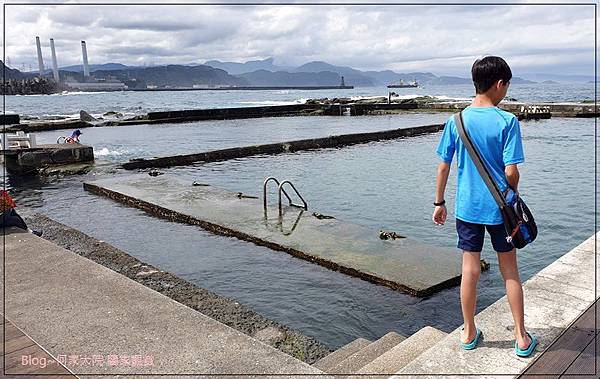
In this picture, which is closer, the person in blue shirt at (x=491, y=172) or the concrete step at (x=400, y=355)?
the person in blue shirt at (x=491, y=172)

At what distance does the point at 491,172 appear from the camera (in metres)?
2.65

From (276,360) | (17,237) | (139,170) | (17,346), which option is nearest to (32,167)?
(139,170)

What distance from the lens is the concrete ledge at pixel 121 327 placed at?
9.38ft

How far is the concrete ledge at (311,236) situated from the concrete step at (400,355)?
5.34ft

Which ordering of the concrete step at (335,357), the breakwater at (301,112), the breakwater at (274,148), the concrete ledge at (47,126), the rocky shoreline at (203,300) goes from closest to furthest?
1. the concrete step at (335,357)
2. the rocky shoreline at (203,300)
3. the breakwater at (274,148)
4. the concrete ledge at (47,126)
5. the breakwater at (301,112)

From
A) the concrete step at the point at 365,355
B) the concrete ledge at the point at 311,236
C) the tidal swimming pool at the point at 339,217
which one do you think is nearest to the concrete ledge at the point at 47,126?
the tidal swimming pool at the point at 339,217

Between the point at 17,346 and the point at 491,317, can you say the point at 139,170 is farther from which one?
the point at 491,317

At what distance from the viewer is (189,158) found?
1608 cm

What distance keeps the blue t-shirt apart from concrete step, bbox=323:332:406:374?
50.5 inches

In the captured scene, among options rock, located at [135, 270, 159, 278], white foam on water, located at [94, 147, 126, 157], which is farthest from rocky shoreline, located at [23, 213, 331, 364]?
white foam on water, located at [94, 147, 126, 157]

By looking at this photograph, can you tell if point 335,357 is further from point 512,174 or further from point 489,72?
point 489,72

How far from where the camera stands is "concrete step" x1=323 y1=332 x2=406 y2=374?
126 inches

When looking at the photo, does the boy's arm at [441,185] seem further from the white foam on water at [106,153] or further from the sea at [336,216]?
Result: the white foam on water at [106,153]

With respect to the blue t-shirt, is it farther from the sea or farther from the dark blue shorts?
the sea
